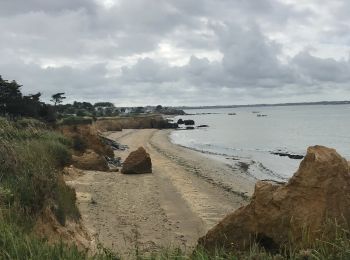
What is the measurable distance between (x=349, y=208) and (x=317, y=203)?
50cm

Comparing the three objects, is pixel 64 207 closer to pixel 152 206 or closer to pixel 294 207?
pixel 294 207

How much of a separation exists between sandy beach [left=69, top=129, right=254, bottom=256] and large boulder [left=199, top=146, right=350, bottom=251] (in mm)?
886

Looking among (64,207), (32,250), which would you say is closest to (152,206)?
(64,207)

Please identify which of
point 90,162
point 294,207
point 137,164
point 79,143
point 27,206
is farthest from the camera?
point 79,143

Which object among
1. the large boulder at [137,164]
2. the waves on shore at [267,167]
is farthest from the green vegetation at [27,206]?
the waves on shore at [267,167]

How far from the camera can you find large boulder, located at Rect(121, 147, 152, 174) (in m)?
22.1

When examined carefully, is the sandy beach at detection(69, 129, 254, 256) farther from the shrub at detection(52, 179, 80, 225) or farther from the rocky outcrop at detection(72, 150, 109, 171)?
the rocky outcrop at detection(72, 150, 109, 171)

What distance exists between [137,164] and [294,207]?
14.6m

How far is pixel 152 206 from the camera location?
1466 centimetres

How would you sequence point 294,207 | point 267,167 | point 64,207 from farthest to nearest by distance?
point 267,167 → point 64,207 → point 294,207

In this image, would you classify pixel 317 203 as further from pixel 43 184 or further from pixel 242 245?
pixel 43 184

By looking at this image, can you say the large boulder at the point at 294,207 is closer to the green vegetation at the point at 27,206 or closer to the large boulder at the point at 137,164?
the green vegetation at the point at 27,206

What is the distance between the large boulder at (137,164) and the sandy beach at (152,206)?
654 millimetres

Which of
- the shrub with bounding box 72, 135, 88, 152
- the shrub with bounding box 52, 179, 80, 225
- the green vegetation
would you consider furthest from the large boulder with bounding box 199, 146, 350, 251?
the shrub with bounding box 72, 135, 88, 152
